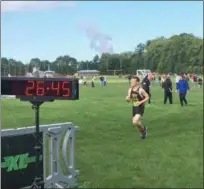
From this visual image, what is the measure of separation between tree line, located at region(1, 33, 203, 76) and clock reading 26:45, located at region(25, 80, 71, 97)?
361 ft

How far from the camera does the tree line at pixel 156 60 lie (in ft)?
426

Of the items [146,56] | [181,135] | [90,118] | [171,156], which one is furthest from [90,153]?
[146,56]

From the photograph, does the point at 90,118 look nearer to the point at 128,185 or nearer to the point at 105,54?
the point at 128,185

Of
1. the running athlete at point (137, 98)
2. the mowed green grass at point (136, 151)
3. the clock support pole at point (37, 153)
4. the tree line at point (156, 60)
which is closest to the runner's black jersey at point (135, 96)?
the running athlete at point (137, 98)

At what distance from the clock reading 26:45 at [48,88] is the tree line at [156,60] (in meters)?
110

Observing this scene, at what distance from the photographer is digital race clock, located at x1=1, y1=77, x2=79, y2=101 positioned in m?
7.06

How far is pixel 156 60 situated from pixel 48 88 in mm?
143508

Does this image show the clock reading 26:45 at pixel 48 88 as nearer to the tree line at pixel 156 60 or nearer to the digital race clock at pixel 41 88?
the digital race clock at pixel 41 88

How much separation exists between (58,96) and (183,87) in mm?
21225

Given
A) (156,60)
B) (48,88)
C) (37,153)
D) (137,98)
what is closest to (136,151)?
(137,98)

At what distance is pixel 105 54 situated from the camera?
155 meters

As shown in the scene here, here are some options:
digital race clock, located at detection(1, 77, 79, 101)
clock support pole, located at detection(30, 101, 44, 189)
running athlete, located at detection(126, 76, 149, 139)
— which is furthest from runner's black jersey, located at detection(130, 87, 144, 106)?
digital race clock, located at detection(1, 77, 79, 101)

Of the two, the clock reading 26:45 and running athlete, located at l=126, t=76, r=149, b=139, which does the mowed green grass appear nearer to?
running athlete, located at l=126, t=76, r=149, b=139

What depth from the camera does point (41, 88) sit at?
23.5 feet
